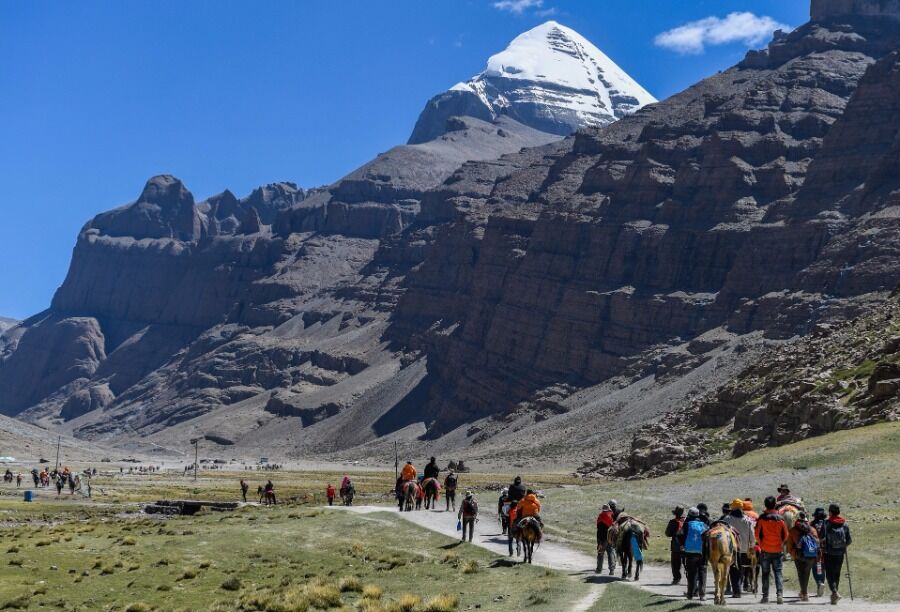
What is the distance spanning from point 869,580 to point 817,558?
2758 millimetres

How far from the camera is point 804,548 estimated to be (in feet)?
104

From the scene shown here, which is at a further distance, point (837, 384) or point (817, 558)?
point (837, 384)

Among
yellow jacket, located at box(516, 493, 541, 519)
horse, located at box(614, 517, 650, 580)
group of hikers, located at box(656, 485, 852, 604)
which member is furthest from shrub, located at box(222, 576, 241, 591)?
group of hikers, located at box(656, 485, 852, 604)

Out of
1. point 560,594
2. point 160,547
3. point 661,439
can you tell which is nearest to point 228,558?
point 160,547

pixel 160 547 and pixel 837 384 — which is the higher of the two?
pixel 837 384

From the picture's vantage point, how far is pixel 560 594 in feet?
112

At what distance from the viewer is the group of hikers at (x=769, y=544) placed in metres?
31.1

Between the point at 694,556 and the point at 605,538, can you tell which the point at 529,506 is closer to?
the point at 605,538

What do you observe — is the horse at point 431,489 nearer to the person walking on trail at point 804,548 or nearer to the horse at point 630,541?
the horse at point 630,541

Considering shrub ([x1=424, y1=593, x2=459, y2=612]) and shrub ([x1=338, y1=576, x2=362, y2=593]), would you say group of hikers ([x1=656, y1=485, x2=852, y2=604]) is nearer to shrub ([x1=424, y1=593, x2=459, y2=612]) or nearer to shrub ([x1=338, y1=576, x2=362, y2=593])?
shrub ([x1=424, y1=593, x2=459, y2=612])

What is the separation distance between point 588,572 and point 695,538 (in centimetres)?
693

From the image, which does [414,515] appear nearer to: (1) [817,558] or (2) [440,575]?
(2) [440,575]

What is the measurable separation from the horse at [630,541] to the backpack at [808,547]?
17.3 feet

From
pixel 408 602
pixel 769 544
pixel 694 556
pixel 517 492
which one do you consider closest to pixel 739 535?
pixel 769 544
